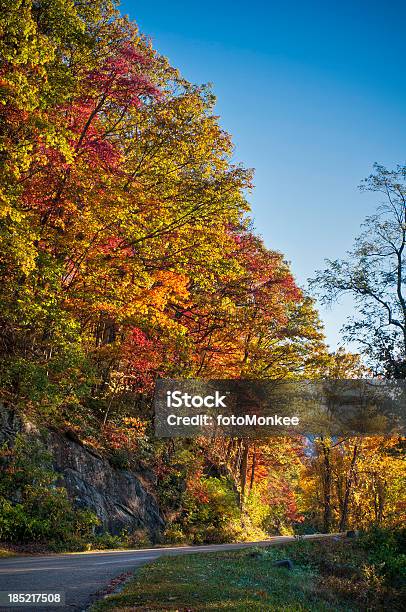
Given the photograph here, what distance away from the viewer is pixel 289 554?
16375mm

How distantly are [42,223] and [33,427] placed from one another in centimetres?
626

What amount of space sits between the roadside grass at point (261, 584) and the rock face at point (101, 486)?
5619mm

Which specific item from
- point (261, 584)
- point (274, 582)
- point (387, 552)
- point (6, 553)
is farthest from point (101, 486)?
point (261, 584)

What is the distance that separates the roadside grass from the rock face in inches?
221

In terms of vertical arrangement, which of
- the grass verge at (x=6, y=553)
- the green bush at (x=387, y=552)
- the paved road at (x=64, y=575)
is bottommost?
the green bush at (x=387, y=552)

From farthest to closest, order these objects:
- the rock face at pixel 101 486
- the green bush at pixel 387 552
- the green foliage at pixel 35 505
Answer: the rock face at pixel 101 486 < the green bush at pixel 387 552 < the green foliage at pixel 35 505

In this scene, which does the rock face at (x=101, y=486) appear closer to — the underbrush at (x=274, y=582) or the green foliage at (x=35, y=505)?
the green foliage at (x=35, y=505)

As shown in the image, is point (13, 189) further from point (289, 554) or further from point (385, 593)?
point (385, 593)

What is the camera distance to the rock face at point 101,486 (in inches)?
707

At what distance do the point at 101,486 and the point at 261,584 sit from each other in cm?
1090

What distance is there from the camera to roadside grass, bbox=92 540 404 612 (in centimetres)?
771

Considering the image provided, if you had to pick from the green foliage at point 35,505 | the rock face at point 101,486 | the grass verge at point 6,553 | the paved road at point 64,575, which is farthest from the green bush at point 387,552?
the grass verge at point 6,553

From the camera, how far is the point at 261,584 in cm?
1017

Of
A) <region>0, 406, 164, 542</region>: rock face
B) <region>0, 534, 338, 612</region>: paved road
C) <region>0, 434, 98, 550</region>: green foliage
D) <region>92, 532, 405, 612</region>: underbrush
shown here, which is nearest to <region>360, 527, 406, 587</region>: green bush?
<region>92, 532, 405, 612</region>: underbrush
